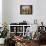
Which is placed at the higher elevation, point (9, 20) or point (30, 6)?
point (30, 6)

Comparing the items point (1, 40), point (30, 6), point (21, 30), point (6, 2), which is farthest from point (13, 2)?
point (1, 40)

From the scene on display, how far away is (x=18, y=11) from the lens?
7.04m

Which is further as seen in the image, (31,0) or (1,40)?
(31,0)

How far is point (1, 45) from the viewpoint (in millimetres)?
3430

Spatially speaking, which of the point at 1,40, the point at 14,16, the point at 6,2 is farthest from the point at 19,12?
the point at 1,40

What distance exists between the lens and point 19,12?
23.1ft

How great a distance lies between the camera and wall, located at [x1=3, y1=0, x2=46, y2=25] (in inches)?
275

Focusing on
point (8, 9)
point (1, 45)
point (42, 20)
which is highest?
point (8, 9)

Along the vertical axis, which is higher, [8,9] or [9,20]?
[8,9]

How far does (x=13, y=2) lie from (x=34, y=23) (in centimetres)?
146

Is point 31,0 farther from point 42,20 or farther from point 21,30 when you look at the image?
point 21,30

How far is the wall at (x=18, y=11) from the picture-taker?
698 cm

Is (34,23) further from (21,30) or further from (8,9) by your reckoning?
(8,9)

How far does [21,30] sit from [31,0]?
155cm
